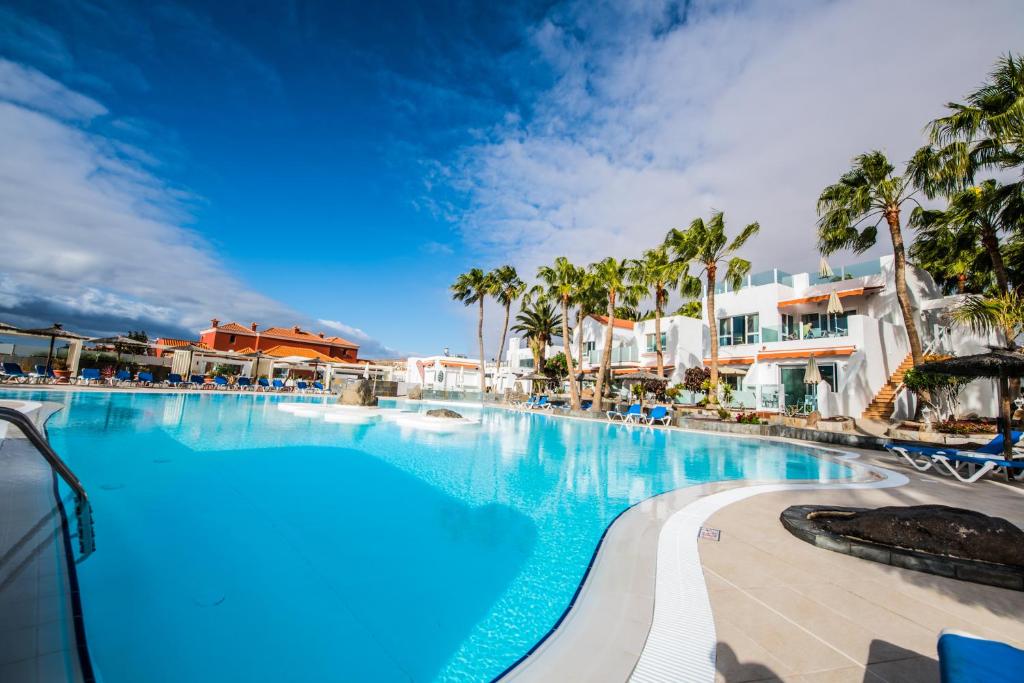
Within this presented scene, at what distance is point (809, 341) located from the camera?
2197 centimetres

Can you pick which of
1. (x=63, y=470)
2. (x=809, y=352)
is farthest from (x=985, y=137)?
(x=63, y=470)

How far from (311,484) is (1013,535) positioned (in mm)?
8615

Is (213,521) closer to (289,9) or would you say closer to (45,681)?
(45,681)

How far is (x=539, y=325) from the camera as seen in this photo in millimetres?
41062

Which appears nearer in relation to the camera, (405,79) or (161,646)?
(161,646)

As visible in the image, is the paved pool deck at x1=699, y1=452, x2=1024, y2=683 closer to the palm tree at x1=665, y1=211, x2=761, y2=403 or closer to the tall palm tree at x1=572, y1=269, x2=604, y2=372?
the palm tree at x1=665, y1=211, x2=761, y2=403

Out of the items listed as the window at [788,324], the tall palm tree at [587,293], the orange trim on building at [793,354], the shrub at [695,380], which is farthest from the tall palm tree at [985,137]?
the tall palm tree at [587,293]

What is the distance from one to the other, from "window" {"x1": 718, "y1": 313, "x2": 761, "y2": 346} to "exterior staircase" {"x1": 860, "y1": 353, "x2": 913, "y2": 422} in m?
6.27

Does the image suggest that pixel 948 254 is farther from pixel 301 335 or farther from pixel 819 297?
pixel 301 335

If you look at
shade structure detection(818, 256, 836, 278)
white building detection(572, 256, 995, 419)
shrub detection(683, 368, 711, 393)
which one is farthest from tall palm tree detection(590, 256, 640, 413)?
shade structure detection(818, 256, 836, 278)

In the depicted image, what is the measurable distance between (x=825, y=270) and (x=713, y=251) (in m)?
6.54

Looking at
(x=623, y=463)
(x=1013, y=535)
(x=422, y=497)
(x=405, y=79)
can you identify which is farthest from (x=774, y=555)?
(x=405, y=79)

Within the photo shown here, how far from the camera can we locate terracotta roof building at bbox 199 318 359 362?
45.6 meters

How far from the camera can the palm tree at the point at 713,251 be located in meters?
21.5
